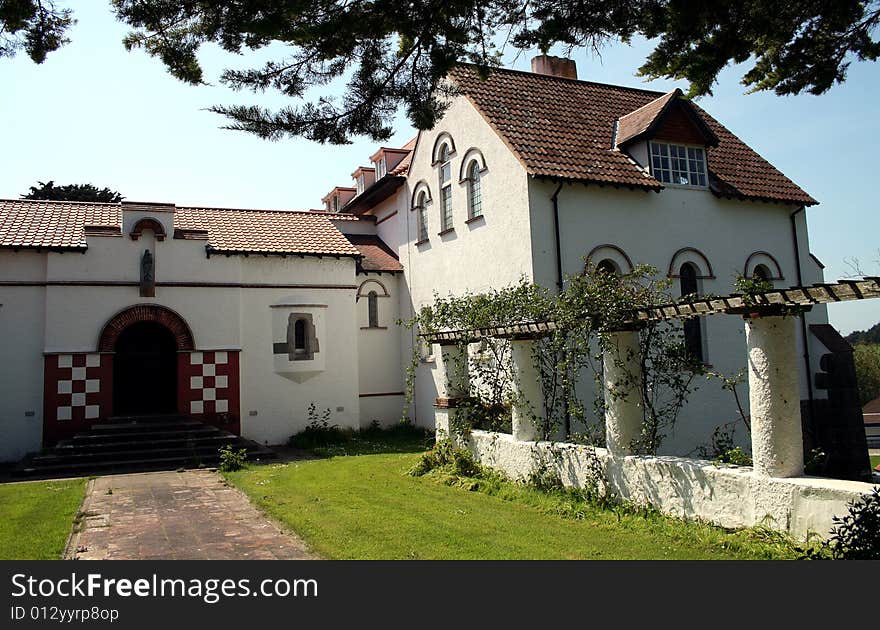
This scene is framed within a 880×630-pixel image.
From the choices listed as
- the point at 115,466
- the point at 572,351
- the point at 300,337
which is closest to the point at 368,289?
the point at 300,337

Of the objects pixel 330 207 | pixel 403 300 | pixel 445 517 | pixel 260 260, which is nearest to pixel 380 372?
pixel 403 300

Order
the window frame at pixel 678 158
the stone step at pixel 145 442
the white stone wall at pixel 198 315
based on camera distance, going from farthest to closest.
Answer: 1. the window frame at pixel 678 158
2. the white stone wall at pixel 198 315
3. the stone step at pixel 145 442

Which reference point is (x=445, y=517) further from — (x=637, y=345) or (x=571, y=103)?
(x=571, y=103)

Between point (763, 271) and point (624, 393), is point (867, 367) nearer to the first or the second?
point (763, 271)

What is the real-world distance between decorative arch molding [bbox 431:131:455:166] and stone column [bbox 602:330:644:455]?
37.3 ft

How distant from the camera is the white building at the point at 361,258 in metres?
17.0

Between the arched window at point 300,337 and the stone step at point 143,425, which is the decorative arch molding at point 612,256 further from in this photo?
the stone step at point 143,425

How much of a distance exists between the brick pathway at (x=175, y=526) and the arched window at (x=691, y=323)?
12.1m

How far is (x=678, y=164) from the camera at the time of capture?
59.9 ft

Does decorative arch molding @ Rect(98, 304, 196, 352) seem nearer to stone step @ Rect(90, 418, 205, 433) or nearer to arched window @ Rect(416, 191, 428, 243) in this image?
stone step @ Rect(90, 418, 205, 433)

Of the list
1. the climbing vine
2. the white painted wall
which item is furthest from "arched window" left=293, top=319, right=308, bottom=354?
the climbing vine

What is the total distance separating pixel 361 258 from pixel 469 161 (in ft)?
16.5

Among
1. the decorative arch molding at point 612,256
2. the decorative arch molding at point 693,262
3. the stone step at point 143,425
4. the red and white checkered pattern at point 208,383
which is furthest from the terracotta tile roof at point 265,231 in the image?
the decorative arch molding at point 693,262
